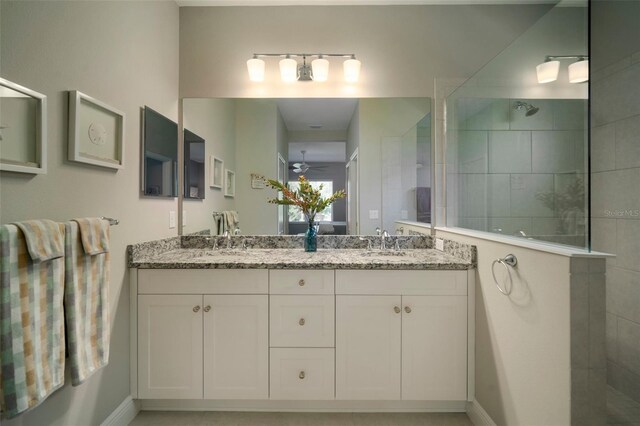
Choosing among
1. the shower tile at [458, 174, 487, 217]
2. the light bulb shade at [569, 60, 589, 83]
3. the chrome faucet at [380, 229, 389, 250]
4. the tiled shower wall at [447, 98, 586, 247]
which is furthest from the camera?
the chrome faucet at [380, 229, 389, 250]

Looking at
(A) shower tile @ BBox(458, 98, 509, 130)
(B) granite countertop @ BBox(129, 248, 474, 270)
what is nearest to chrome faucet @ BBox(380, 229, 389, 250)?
(B) granite countertop @ BBox(129, 248, 474, 270)

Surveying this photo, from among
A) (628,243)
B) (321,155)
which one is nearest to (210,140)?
(321,155)

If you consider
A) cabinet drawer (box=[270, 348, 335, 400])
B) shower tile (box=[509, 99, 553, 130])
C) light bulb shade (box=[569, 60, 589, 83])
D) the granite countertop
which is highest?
light bulb shade (box=[569, 60, 589, 83])

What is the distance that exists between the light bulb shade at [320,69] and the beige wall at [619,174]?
5.78 ft

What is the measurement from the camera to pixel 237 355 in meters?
1.73

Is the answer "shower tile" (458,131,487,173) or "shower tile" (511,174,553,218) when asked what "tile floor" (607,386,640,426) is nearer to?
"shower tile" (511,174,553,218)

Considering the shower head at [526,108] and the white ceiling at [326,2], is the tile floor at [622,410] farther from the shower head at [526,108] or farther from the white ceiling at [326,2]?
the white ceiling at [326,2]

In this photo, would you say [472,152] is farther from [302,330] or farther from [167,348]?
[167,348]

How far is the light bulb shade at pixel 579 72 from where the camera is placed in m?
1.24

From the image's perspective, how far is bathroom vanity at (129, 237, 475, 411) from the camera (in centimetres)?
173

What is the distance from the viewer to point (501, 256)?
1519 millimetres

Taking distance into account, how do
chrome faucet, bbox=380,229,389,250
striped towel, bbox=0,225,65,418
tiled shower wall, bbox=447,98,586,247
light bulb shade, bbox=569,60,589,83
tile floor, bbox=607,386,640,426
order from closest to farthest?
striped towel, bbox=0,225,65,418, light bulb shade, bbox=569,60,589,83, tiled shower wall, bbox=447,98,586,247, tile floor, bbox=607,386,640,426, chrome faucet, bbox=380,229,389,250

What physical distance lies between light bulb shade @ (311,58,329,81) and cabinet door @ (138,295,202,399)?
1608 mm

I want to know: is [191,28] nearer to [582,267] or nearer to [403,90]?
[403,90]
